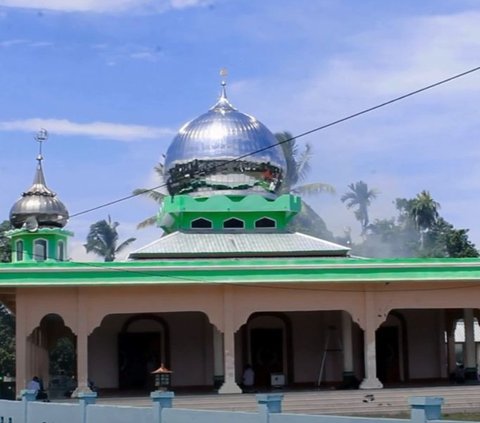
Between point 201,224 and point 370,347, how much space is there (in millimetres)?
6043

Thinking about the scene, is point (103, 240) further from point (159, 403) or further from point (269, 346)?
point (159, 403)

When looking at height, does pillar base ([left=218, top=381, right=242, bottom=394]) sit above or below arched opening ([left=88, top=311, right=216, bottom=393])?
below

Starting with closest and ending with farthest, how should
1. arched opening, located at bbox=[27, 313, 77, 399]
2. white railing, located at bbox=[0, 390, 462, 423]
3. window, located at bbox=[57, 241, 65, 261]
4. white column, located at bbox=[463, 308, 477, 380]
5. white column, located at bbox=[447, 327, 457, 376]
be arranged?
white railing, located at bbox=[0, 390, 462, 423]
arched opening, located at bbox=[27, 313, 77, 399]
white column, located at bbox=[463, 308, 477, 380]
window, located at bbox=[57, 241, 65, 261]
white column, located at bbox=[447, 327, 457, 376]

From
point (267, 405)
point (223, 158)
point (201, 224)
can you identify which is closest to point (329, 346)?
point (201, 224)

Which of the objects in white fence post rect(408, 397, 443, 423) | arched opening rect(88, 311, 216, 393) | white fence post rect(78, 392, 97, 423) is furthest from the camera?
arched opening rect(88, 311, 216, 393)

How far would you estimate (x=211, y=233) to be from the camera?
1022 inches

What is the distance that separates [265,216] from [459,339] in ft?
60.6

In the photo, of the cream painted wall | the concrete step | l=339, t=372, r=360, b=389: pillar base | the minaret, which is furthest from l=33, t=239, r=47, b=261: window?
the cream painted wall

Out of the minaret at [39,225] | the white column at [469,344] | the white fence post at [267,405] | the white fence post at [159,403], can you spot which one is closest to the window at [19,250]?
the minaret at [39,225]

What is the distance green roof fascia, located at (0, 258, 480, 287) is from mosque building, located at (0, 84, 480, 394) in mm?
27

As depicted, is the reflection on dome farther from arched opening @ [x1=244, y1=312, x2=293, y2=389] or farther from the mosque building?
arched opening @ [x1=244, y1=312, x2=293, y2=389]

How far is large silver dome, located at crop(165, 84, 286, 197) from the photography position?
26.4m

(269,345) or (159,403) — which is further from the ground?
(269,345)

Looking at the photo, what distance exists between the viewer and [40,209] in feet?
83.8
